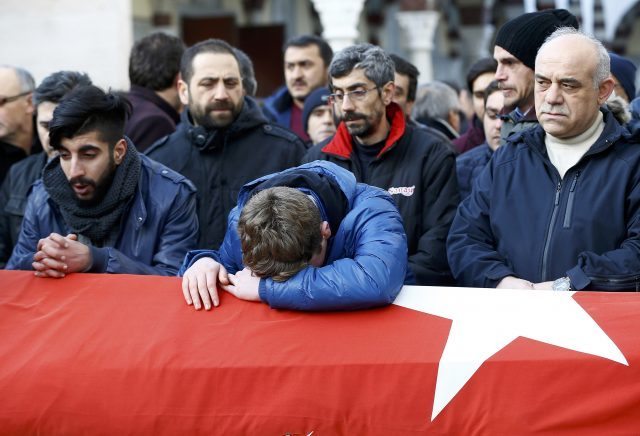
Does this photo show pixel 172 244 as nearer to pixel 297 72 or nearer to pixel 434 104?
pixel 297 72

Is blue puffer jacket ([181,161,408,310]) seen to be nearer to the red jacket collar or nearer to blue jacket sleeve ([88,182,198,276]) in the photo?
blue jacket sleeve ([88,182,198,276])

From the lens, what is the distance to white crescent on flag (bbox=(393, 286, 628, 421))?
360cm

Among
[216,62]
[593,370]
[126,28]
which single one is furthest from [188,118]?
[126,28]

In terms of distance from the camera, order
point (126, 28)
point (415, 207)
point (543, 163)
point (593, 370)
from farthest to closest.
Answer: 1. point (126, 28)
2. point (415, 207)
3. point (543, 163)
4. point (593, 370)

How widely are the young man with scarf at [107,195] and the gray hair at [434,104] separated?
296cm

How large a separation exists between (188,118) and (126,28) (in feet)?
18.3

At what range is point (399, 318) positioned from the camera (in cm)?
382

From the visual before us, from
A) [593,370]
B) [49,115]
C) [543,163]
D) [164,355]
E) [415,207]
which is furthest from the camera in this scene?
[49,115]

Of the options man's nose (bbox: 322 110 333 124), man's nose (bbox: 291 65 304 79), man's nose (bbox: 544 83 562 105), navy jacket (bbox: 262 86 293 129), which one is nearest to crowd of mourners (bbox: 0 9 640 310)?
man's nose (bbox: 544 83 562 105)

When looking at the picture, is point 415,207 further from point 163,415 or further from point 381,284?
point 163,415

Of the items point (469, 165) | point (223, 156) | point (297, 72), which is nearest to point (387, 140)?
point (469, 165)

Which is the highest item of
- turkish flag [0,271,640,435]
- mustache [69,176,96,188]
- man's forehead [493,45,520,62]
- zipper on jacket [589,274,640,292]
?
man's forehead [493,45,520,62]

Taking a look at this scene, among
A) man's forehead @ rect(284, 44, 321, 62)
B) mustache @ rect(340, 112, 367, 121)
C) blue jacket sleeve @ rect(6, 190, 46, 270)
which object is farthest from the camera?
man's forehead @ rect(284, 44, 321, 62)

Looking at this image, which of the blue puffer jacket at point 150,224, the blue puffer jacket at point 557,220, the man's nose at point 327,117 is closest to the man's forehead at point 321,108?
the man's nose at point 327,117
